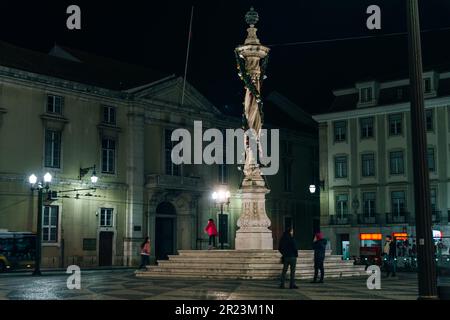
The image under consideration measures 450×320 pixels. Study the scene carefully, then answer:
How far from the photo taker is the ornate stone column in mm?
26656

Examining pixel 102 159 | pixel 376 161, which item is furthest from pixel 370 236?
pixel 102 159

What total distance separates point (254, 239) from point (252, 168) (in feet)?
8.41

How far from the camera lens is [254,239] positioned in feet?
87.4

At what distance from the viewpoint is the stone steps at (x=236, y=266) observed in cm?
2461

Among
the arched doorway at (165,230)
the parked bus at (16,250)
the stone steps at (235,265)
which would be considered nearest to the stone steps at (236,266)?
the stone steps at (235,265)

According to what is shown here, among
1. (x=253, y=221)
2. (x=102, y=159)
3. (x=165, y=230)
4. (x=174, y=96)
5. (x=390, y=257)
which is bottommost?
(x=390, y=257)

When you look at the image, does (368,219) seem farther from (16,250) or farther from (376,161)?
(16,250)

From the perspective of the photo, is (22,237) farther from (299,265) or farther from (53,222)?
(299,265)

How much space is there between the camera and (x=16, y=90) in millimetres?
43969

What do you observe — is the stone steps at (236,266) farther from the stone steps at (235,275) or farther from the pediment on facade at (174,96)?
the pediment on facade at (174,96)

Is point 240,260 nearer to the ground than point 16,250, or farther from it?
nearer to the ground

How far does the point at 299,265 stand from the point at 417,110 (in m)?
12.9

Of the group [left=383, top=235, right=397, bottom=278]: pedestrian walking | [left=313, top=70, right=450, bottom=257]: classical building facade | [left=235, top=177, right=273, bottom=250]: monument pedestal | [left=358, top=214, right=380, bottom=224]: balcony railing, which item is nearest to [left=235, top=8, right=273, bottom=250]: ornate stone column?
[left=235, top=177, right=273, bottom=250]: monument pedestal

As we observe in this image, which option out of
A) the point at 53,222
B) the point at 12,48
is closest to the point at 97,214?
the point at 53,222
